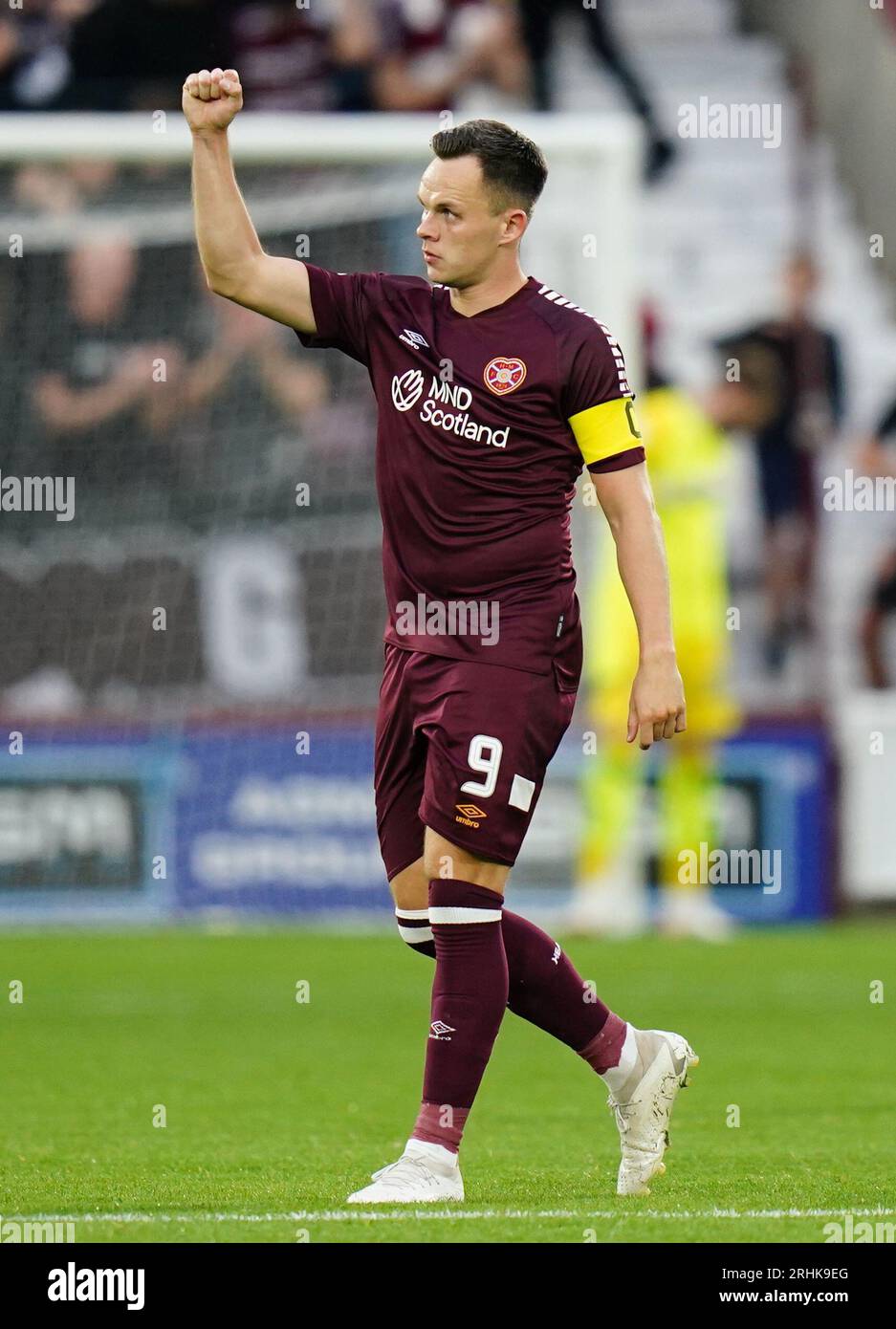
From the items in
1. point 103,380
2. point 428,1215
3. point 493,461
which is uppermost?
point 103,380

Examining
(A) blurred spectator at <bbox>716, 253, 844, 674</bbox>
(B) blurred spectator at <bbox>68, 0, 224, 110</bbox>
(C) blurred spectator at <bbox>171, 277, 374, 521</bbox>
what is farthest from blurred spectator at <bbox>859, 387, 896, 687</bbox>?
(B) blurred spectator at <bbox>68, 0, 224, 110</bbox>

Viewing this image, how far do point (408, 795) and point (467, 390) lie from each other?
78cm

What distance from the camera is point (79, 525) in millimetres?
12047

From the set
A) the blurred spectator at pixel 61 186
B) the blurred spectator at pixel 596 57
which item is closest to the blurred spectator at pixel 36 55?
the blurred spectator at pixel 61 186

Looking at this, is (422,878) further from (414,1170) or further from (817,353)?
(817,353)

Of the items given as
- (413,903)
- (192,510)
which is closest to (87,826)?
(192,510)

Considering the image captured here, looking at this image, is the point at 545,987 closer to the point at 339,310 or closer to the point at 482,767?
the point at 482,767

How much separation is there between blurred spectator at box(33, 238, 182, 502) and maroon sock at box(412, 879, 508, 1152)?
7.68m

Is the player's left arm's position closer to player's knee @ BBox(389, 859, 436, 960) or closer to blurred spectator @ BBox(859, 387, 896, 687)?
player's knee @ BBox(389, 859, 436, 960)

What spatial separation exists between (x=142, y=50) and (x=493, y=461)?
9.69 meters

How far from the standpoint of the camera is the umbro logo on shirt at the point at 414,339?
4508mm

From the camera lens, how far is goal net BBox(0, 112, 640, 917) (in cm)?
1089

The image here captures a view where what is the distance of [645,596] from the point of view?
439cm

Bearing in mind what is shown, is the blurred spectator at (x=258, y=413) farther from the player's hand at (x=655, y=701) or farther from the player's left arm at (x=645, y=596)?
the player's hand at (x=655, y=701)
